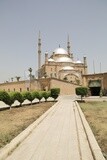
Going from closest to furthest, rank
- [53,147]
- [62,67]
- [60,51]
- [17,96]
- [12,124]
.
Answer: [53,147] < [12,124] < [17,96] < [62,67] < [60,51]

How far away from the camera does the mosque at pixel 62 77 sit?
6100 cm

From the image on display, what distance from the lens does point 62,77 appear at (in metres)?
73.9

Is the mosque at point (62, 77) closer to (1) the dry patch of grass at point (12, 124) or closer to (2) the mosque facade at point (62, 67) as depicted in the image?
(2) the mosque facade at point (62, 67)

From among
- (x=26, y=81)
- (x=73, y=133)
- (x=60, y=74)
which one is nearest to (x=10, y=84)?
(x=26, y=81)

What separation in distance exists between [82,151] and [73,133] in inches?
118

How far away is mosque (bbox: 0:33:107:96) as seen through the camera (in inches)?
2402

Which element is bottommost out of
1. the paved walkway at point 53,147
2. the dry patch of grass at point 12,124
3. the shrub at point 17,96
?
the paved walkway at point 53,147

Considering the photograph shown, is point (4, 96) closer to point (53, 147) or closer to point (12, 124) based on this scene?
point (12, 124)

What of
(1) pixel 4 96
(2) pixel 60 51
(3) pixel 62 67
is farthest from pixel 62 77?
(1) pixel 4 96

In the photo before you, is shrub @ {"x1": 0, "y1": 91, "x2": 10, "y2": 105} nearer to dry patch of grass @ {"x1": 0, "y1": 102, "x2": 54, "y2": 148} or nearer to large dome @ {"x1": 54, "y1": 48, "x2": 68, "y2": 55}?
dry patch of grass @ {"x1": 0, "y1": 102, "x2": 54, "y2": 148}

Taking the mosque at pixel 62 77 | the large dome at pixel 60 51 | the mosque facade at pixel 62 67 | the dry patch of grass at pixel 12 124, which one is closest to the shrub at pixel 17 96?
the dry patch of grass at pixel 12 124

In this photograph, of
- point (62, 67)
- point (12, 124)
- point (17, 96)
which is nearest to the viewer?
point (12, 124)

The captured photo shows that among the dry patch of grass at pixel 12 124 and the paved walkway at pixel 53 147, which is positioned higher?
the dry patch of grass at pixel 12 124

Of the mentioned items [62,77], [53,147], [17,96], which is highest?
[62,77]
